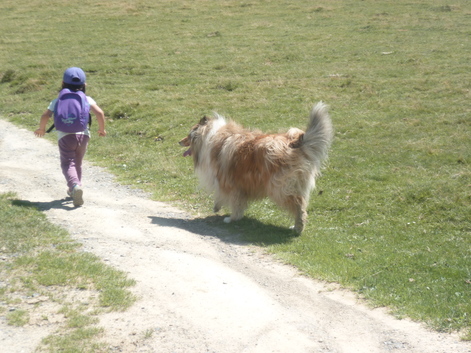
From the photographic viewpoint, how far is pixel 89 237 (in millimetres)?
9172

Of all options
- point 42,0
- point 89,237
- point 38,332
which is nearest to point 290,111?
point 89,237

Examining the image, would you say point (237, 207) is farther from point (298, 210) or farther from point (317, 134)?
point (317, 134)

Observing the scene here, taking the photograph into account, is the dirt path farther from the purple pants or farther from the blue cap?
the blue cap

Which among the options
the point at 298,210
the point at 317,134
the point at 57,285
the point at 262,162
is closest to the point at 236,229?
the point at 298,210

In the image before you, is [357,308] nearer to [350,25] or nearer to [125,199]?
[125,199]

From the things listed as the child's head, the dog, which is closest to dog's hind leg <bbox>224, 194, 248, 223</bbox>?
the dog

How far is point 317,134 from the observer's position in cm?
951

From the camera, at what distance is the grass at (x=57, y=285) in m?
6.36

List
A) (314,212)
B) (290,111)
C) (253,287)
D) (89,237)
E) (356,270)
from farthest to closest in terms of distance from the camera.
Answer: (290,111) → (314,212) → (89,237) → (356,270) → (253,287)

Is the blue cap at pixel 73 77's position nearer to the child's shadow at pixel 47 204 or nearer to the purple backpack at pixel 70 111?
the purple backpack at pixel 70 111

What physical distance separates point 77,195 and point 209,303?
4549mm

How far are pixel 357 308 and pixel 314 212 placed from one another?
14.5 ft

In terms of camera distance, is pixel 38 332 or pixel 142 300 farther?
pixel 142 300

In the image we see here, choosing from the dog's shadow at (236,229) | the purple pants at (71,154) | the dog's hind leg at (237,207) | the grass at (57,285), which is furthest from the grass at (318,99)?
the grass at (57,285)
